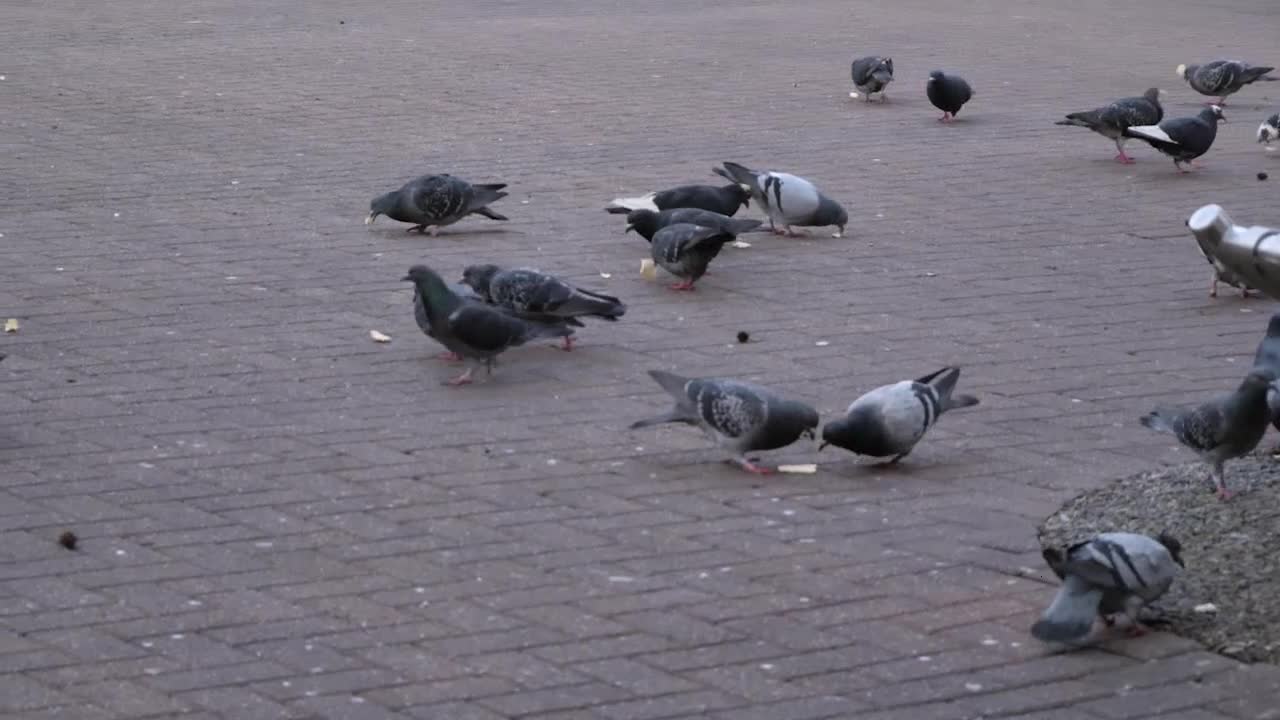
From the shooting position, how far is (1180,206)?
1081 centimetres

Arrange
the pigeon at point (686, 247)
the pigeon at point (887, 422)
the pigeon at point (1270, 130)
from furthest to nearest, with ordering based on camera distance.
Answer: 1. the pigeon at point (1270, 130)
2. the pigeon at point (686, 247)
3. the pigeon at point (887, 422)

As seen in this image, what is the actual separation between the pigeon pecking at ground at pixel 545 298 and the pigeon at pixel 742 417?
1.28 m

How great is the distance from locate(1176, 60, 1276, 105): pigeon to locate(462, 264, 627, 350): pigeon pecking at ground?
7014 mm

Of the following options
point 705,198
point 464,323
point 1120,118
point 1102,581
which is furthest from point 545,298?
point 1120,118

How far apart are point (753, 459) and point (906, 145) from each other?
6.12 m

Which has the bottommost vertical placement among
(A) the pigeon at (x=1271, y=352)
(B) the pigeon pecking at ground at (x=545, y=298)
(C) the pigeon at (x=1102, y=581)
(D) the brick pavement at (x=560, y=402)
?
(D) the brick pavement at (x=560, y=402)

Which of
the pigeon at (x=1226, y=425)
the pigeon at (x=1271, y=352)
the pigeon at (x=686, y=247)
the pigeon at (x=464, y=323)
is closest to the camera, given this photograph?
the pigeon at (x=1226, y=425)

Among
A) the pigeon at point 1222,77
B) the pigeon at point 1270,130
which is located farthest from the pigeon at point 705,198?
the pigeon at point 1222,77

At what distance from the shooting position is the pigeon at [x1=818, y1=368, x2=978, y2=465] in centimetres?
638

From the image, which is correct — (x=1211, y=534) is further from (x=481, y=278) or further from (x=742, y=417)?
(x=481, y=278)

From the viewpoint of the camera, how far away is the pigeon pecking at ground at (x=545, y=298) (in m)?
7.83

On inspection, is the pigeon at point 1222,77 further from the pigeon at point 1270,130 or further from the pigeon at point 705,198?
the pigeon at point 705,198

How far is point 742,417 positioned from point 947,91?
22.7 feet

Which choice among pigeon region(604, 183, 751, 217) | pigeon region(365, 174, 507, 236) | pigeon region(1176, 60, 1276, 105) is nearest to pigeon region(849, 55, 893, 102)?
pigeon region(1176, 60, 1276, 105)
